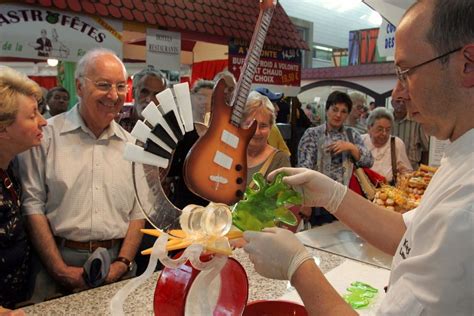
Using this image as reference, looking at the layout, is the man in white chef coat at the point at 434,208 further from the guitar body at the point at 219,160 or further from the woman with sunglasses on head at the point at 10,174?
the woman with sunglasses on head at the point at 10,174

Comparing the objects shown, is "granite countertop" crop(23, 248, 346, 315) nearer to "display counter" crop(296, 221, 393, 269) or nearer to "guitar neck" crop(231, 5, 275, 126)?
"display counter" crop(296, 221, 393, 269)

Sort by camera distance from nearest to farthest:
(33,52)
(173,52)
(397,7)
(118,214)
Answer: (118,214) < (397,7) < (33,52) < (173,52)

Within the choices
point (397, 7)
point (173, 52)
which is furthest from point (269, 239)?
point (173, 52)

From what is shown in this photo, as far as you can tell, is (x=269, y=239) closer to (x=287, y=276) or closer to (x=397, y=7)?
(x=287, y=276)

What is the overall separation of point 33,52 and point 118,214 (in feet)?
5.73

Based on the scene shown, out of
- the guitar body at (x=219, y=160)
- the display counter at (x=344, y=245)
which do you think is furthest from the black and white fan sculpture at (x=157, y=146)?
the display counter at (x=344, y=245)

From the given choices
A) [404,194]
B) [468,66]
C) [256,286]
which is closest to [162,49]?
[404,194]

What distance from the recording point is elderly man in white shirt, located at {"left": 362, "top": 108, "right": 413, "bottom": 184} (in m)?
3.39

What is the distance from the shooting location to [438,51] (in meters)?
0.75

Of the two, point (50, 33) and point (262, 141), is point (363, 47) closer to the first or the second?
point (50, 33)

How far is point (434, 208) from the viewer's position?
0.72m

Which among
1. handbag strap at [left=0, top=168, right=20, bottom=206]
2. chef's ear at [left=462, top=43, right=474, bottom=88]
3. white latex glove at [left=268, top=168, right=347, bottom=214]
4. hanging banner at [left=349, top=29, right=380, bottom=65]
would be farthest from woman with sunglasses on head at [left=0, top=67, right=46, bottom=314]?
hanging banner at [left=349, top=29, right=380, bottom=65]

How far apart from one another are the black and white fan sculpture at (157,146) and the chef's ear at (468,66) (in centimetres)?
51

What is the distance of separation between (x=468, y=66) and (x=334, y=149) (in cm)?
217
